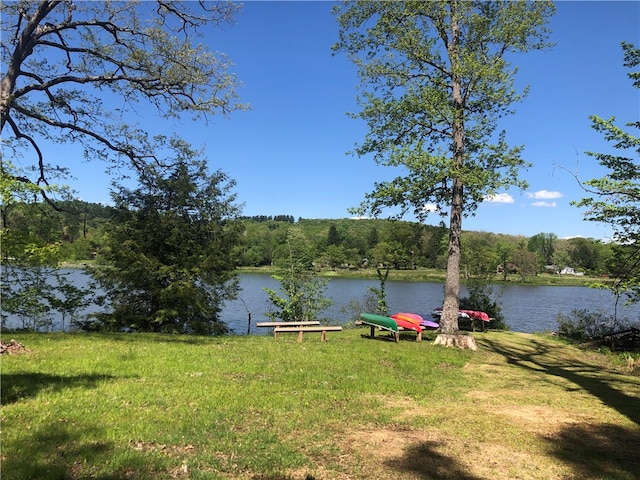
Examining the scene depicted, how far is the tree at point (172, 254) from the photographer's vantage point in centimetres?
1538

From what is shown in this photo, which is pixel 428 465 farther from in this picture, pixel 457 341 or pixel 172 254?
pixel 172 254

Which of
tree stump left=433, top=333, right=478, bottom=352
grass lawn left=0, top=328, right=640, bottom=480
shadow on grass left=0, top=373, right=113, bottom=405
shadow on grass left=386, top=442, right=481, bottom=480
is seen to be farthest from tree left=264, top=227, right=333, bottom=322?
shadow on grass left=386, top=442, right=481, bottom=480

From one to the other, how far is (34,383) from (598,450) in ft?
24.9

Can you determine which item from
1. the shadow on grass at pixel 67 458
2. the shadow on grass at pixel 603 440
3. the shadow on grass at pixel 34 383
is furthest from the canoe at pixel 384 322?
the shadow on grass at pixel 67 458

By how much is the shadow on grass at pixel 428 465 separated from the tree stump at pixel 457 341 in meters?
8.29

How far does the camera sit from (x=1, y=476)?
133 inches

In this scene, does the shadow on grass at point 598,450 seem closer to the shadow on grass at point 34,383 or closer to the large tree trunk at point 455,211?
the shadow on grass at point 34,383

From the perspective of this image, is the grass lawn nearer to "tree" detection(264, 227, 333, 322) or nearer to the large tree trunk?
the large tree trunk

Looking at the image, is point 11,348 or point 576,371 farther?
point 576,371

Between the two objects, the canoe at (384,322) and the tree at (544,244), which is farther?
the tree at (544,244)

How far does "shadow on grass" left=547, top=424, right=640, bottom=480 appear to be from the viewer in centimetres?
450

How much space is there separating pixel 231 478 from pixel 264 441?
92 centimetres

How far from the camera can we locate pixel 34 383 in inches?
235

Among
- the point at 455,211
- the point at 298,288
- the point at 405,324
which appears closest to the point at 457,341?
the point at 405,324
